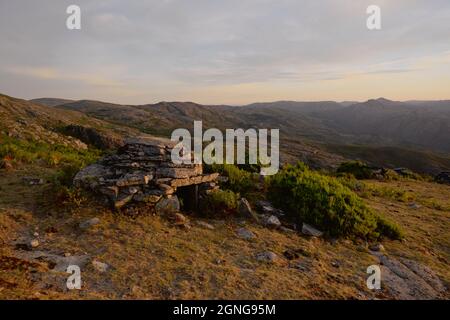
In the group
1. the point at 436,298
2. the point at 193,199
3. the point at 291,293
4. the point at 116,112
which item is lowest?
the point at 436,298

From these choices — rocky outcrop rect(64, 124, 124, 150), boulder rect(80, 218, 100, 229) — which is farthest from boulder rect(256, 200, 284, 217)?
rocky outcrop rect(64, 124, 124, 150)

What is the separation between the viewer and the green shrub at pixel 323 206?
9.35m

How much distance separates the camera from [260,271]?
661 cm

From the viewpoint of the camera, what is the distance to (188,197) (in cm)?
1007

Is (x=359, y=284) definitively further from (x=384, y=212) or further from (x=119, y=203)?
(x=384, y=212)

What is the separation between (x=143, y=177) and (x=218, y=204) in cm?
231

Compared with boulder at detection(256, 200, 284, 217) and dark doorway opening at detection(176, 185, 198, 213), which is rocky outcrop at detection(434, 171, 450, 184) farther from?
dark doorway opening at detection(176, 185, 198, 213)

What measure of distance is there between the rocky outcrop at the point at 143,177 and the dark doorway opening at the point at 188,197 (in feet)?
0.71

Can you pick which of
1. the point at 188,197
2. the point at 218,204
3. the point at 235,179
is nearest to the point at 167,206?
the point at 188,197

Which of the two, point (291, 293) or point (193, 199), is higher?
point (193, 199)

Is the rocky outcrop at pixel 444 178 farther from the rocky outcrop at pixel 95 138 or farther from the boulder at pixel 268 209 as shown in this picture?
the rocky outcrop at pixel 95 138
